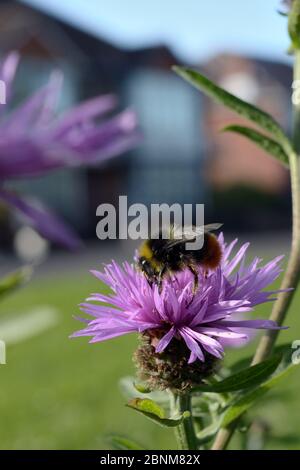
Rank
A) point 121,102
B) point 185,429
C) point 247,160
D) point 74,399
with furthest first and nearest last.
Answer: point 247,160, point 121,102, point 74,399, point 185,429

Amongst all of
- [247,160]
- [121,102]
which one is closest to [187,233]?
[121,102]

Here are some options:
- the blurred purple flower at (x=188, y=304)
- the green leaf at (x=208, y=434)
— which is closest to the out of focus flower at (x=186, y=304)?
the blurred purple flower at (x=188, y=304)

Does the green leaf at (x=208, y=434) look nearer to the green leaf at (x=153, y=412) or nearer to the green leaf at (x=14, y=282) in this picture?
the green leaf at (x=153, y=412)

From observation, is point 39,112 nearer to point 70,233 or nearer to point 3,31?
point 70,233

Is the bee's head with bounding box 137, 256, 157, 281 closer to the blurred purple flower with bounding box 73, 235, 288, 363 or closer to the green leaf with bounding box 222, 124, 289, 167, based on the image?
the blurred purple flower with bounding box 73, 235, 288, 363

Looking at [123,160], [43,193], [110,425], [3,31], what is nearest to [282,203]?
[123,160]

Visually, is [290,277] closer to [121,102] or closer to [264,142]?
[264,142]
